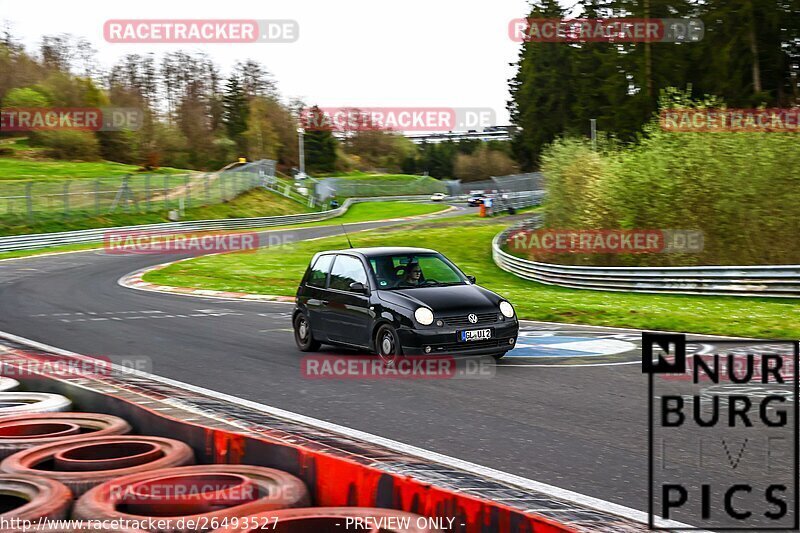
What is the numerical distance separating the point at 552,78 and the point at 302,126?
3533 centimetres

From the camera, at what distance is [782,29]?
4384cm

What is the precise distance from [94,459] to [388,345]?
625 cm

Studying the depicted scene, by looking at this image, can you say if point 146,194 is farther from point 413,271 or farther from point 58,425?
point 58,425

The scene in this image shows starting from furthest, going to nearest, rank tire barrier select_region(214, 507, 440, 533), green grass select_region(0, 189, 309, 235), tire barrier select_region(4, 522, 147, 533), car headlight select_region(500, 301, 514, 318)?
green grass select_region(0, 189, 309, 235), car headlight select_region(500, 301, 514, 318), tire barrier select_region(4, 522, 147, 533), tire barrier select_region(214, 507, 440, 533)

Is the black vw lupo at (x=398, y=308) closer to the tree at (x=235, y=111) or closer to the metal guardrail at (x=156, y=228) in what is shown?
the metal guardrail at (x=156, y=228)

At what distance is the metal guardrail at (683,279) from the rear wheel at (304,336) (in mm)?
12637

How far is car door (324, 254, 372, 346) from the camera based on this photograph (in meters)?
12.6

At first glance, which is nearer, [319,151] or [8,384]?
[8,384]

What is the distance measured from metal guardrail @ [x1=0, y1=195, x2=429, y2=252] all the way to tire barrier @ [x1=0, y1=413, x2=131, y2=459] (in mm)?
41413

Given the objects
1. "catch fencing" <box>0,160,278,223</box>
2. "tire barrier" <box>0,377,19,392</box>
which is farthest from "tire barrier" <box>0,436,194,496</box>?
"catch fencing" <box>0,160,278,223</box>

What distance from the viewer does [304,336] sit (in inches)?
550

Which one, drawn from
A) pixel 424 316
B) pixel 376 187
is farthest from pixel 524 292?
pixel 376 187

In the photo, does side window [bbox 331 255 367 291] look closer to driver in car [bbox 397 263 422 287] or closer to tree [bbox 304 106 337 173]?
driver in car [bbox 397 263 422 287]

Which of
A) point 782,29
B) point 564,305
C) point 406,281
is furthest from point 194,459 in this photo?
point 782,29
